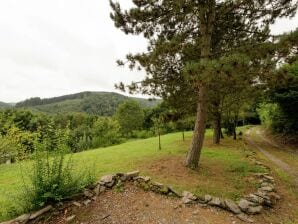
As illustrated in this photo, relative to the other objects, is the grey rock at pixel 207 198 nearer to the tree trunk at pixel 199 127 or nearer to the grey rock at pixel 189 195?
the grey rock at pixel 189 195

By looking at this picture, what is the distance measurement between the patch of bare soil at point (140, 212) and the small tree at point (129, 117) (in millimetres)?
46038

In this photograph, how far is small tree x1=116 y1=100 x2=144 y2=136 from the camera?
53.5 metres

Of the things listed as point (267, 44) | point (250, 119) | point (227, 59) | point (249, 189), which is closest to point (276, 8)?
point (267, 44)

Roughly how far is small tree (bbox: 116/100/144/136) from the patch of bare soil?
46.0 metres

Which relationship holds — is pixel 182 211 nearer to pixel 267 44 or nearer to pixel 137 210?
pixel 137 210

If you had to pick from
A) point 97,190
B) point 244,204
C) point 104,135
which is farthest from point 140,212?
point 104,135

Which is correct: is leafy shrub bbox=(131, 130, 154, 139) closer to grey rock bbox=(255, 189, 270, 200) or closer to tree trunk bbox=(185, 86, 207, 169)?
tree trunk bbox=(185, 86, 207, 169)

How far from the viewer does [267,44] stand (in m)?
8.28

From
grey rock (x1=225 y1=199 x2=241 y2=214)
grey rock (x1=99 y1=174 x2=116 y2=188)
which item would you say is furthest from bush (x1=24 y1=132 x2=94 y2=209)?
grey rock (x1=225 y1=199 x2=241 y2=214)

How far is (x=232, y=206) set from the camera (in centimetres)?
692

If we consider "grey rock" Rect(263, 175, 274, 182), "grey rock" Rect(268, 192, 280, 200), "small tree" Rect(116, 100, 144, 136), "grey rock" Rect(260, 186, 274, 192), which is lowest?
"grey rock" Rect(268, 192, 280, 200)

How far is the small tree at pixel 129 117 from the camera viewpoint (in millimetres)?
53500

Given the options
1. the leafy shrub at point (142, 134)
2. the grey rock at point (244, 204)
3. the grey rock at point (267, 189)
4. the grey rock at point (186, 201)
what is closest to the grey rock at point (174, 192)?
the grey rock at point (186, 201)

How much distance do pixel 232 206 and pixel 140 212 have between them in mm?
2456
